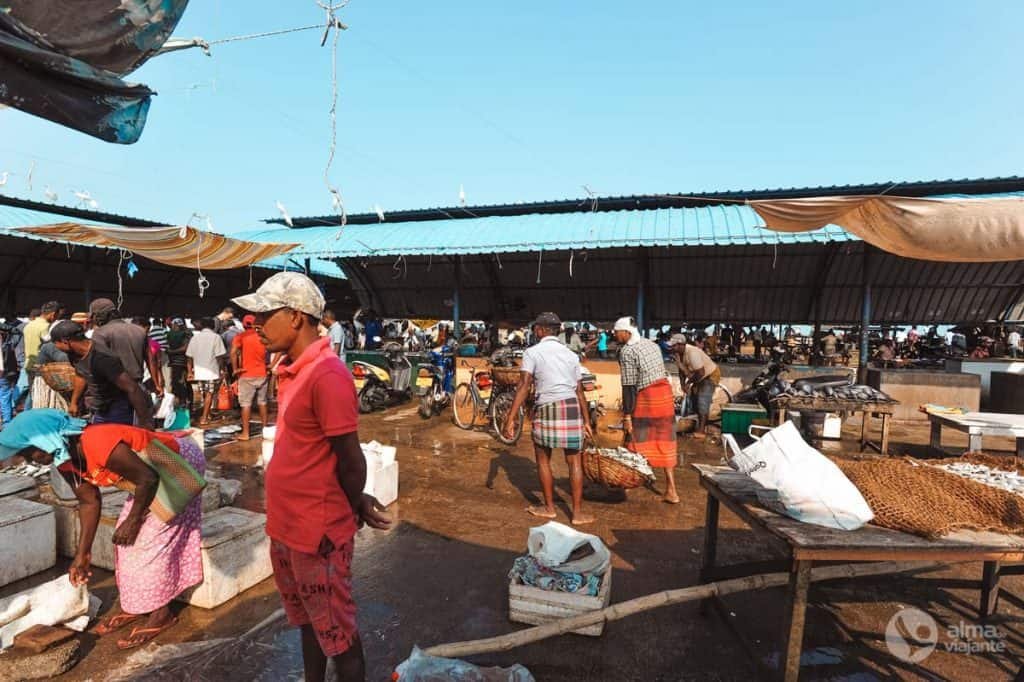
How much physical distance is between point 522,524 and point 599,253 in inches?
392

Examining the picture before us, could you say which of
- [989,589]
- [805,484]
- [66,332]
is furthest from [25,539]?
[989,589]

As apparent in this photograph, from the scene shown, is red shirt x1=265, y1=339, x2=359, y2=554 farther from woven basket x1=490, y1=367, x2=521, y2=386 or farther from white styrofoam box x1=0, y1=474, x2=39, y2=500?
woven basket x1=490, y1=367, x2=521, y2=386

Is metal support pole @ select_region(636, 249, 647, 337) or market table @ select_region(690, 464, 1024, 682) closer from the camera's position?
market table @ select_region(690, 464, 1024, 682)

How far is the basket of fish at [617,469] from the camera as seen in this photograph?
17.9ft

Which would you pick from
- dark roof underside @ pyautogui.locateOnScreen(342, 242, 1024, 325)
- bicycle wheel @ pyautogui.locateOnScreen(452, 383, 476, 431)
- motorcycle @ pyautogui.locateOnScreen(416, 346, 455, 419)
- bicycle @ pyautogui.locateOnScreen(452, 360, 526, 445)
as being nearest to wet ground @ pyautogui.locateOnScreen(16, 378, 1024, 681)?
bicycle @ pyautogui.locateOnScreen(452, 360, 526, 445)

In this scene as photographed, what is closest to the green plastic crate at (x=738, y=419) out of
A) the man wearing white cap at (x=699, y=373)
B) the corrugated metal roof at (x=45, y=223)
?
the man wearing white cap at (x=699, y=373)

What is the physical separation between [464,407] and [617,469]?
219 inches

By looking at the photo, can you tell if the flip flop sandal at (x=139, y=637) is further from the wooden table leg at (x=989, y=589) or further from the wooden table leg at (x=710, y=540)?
the wooden table leg at (x=989, y=589)

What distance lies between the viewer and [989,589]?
138 inches

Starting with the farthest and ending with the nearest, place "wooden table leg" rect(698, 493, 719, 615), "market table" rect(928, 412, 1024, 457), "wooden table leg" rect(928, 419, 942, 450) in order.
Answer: "wooden table leg" rect(928, 419, 942, 450) < "market table" rect(928, 412, 1024, 457) < "wooden table leg" rect(698, 493, 719, 615)

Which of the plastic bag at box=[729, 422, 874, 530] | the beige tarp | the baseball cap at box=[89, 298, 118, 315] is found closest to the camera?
the plastic bag at box=[729, 422, 874, 530]

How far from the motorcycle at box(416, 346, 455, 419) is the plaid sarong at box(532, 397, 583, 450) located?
5930 mm

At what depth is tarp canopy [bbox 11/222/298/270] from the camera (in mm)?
9422

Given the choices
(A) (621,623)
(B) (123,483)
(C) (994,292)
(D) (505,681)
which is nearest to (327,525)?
(D) (505,681)
